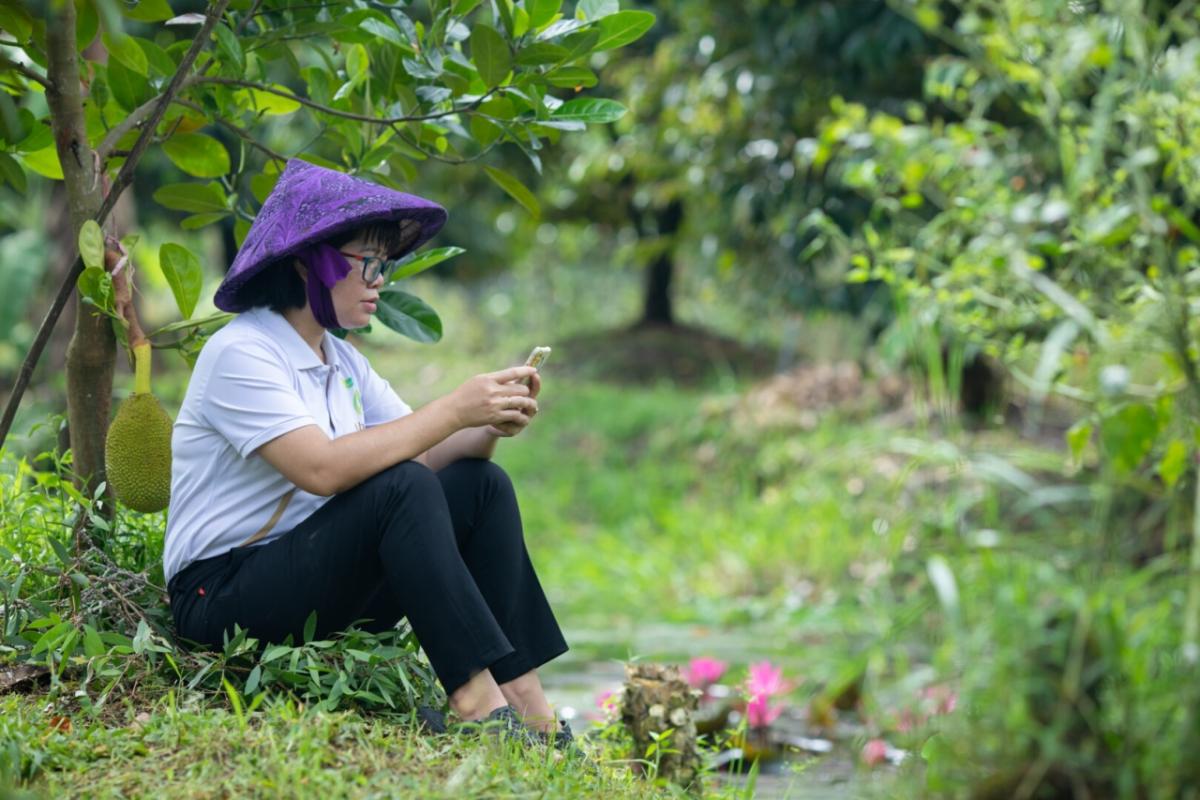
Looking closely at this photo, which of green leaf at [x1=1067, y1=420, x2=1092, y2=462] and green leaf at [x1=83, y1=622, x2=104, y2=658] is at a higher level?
green leaf at [x1=1067, y1=420, x2=1092, y2=462]

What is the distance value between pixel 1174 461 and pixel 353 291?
4.61 ft

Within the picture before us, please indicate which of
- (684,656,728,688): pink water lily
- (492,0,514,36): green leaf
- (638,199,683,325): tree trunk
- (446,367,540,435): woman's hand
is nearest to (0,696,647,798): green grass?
(446,367,540,435): woman's hand

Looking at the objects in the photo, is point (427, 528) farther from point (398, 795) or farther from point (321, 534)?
point (398, 795)

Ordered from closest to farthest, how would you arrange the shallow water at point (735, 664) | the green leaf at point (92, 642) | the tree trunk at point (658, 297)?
the green leaf at point (92, 642)
the shallow water at point (735, 664)
the tree trunk at point (658, 297)

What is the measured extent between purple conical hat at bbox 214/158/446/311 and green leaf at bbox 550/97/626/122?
32 cm

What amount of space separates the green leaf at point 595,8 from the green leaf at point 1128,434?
1.24 m

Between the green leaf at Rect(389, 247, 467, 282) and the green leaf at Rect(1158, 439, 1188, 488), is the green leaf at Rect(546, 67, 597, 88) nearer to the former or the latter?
the green leaf at Rect(389, 247, 467, 282)

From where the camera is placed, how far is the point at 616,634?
5336 millimetres

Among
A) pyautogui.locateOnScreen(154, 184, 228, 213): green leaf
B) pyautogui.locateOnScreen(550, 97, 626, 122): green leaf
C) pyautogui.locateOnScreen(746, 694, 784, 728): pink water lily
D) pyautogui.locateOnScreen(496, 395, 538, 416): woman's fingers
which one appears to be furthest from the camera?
pyautogui.locateOnScreen(746, 694, 784, 728): pink water lily

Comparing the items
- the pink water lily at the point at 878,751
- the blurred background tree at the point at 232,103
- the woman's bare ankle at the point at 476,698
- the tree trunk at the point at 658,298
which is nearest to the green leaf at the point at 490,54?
the blurred background tree at the point at 232,103

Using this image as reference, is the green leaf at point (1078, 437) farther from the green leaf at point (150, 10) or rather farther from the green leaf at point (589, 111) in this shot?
the green leaf at point (150, 10)

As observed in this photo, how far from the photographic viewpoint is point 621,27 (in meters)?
2.56

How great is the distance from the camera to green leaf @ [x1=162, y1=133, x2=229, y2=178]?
9.50 ft

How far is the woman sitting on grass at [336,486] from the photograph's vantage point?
233 cm
